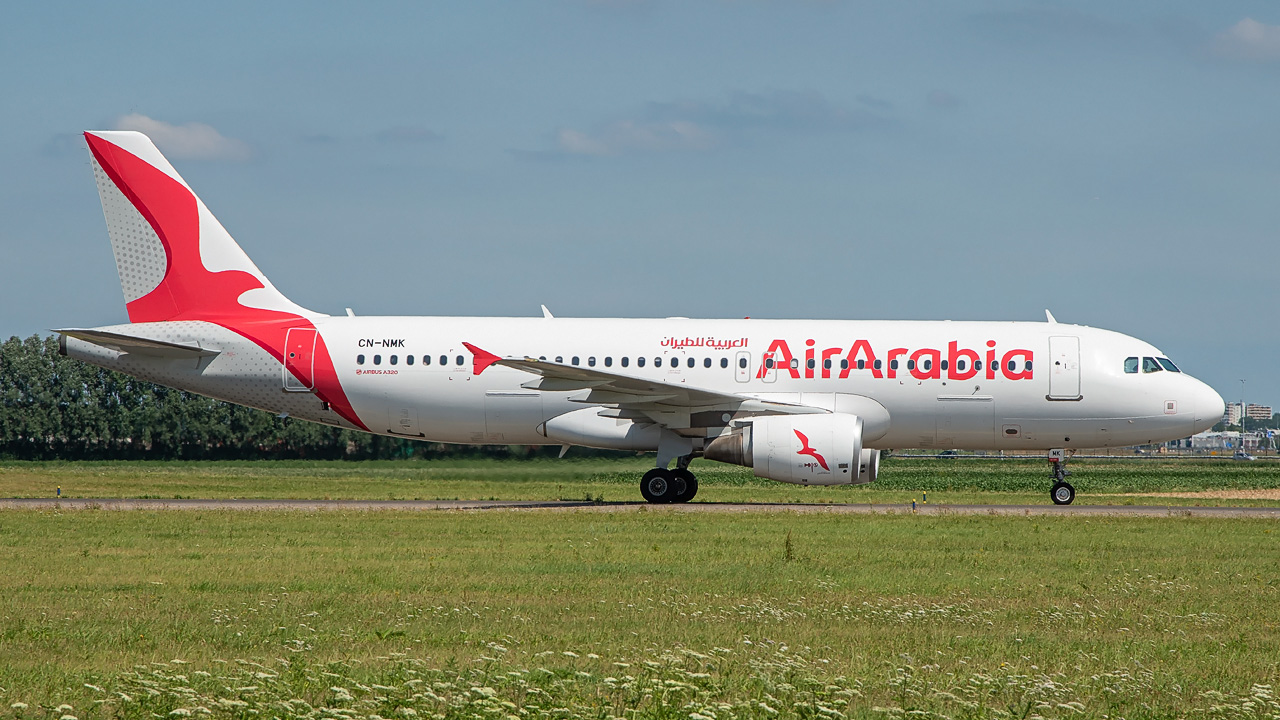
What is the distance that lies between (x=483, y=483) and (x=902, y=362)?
15.2 metres

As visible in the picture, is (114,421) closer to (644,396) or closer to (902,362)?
(644,396)

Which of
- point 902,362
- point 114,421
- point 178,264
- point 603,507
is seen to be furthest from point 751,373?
point 114,421

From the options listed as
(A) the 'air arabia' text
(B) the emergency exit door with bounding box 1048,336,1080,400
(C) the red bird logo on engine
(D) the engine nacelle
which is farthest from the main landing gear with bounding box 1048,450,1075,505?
(C) the red bird logo on engine

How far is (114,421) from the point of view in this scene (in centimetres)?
6394

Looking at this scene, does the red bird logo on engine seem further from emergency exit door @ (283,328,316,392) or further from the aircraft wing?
emergency exit door @ (283,328,316,392)

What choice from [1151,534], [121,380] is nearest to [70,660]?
[1151,534]

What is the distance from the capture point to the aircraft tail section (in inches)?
1051

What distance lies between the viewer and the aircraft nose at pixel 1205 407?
25.9 meters

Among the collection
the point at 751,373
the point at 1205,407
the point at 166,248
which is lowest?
the point at 1205,407

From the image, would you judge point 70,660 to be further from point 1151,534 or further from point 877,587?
point 1151,534

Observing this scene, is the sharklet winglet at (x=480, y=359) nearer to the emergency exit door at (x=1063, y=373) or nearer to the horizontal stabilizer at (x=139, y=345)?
the horizontal stabilizer at (x=139, y=345)

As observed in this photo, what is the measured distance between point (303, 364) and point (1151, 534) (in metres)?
15.8

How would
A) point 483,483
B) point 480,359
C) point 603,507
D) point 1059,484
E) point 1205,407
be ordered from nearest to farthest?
point 603,507 < point 480,359 < point 1205,407 < point 1059,484 < point 483,483

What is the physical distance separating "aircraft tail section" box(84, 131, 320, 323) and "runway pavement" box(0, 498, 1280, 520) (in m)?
3.94
